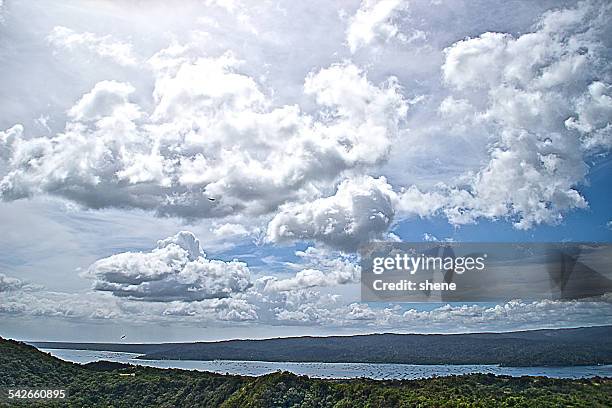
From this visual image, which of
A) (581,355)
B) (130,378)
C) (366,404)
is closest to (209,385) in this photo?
(130,378)

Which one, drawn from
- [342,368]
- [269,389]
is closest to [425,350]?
[342,368]

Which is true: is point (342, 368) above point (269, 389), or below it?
below

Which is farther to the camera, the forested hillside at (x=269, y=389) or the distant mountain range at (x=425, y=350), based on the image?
the distant mountain range at (x=425, y=350)

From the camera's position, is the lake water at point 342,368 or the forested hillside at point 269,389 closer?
the forested hillside at point 269,389

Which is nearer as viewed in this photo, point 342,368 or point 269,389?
point 269,389

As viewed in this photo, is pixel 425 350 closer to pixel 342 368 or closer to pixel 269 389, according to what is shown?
pixel 342 368
